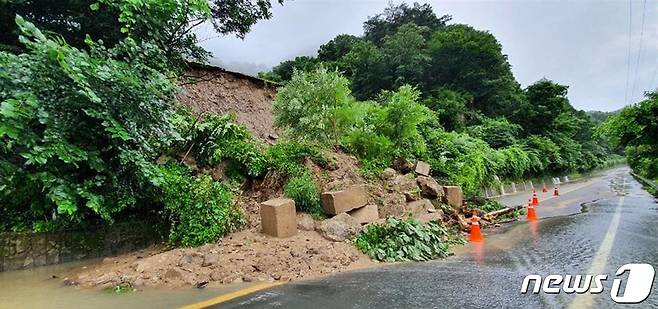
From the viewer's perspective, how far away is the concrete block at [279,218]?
278 inches

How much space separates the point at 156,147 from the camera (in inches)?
A: 308

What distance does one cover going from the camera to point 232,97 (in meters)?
17.5

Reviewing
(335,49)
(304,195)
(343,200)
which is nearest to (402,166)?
(343,200)

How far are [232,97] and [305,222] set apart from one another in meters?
11.4

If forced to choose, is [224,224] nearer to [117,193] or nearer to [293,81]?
[117,193]

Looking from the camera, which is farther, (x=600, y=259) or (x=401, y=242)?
(x=401, y=242)

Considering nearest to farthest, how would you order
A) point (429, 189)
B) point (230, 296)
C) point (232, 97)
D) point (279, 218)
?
point (230, 296) < point (279, 218) < point (429, 189) < point (232, 97)

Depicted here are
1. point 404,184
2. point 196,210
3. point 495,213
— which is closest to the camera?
point 196,210

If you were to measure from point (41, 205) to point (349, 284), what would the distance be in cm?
622

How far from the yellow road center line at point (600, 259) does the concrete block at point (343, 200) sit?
4.59 meters

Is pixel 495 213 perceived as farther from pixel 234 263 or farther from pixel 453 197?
pixel 234 263

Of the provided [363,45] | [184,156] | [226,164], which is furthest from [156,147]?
[363,45]

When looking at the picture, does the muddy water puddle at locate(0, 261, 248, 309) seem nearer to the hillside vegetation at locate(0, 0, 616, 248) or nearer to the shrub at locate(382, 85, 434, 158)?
the hillside vegetation at locate(0, 0, 616, 248)

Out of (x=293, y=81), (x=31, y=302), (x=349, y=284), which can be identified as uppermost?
(x=293, y=81)
